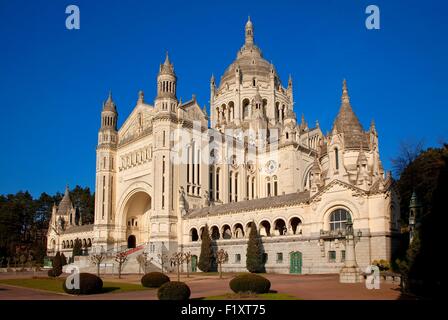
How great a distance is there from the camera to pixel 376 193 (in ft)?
152

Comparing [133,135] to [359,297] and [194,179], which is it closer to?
[194,179]

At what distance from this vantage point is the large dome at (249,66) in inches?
3792

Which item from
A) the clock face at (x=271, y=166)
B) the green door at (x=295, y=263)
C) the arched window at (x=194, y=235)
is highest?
the clock face at (x=271, y=166)

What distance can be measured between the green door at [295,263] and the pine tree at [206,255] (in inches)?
459

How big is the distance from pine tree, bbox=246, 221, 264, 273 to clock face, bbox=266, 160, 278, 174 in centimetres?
2634

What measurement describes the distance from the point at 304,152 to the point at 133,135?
2947cm

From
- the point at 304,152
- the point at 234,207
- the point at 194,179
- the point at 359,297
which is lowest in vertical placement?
the point at 359,297

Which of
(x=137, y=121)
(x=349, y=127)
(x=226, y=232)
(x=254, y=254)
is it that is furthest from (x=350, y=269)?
(x=137, y=121)

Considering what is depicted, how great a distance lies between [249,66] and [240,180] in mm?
28980

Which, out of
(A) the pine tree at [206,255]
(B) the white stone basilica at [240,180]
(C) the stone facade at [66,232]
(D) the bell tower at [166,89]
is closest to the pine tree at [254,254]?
(B) the white stone basilica at [240,180]

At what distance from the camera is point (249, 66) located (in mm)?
97438
